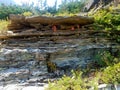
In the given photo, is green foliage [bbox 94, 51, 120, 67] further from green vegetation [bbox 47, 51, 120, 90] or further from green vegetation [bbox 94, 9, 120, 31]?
green vegetation [bbox 94, 9, 120, 31]

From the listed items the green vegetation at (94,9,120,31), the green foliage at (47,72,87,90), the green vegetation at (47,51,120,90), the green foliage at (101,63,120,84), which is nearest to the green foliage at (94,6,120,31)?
the green vegetation at (94,9,120,31)

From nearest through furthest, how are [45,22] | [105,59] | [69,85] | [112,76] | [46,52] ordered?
[69,85] < [112,76] < [105,59] < [46,52] < [45,22]

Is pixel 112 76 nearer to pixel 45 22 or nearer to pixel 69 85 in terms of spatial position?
pixel 69 85

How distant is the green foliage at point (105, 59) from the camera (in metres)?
9.36

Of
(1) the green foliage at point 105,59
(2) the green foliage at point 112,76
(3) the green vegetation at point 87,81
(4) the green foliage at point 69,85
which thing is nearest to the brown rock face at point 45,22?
(1) the green foliage at point 105,59

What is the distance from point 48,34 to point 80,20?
4.66ft

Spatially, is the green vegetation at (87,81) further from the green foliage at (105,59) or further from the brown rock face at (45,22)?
the brown rock face at (45,22)

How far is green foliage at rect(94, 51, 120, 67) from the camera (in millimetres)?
9359

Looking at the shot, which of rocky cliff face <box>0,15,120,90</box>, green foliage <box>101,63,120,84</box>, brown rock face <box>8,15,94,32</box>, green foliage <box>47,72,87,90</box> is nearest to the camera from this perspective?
green foliage <box>47,72,87,90</box>

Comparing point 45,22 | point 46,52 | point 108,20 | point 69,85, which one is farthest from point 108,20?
point 69,85

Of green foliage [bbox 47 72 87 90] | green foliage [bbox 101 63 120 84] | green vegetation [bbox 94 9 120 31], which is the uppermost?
green vegetation [bbox 94 9 120 31]

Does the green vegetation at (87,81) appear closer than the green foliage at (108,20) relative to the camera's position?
Yes

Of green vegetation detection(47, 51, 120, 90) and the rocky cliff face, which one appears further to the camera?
the rocky cliff face

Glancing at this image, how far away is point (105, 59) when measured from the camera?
952 cm
